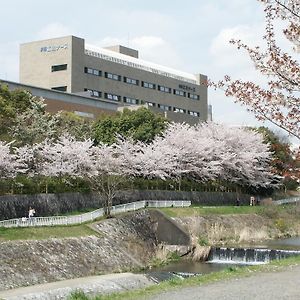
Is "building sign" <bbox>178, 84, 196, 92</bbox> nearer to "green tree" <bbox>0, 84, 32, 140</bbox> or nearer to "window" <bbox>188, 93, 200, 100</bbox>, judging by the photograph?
"window" <bbox>188, 93, 200, 100</bbox>

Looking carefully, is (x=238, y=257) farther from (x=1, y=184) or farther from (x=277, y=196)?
(x=277, y=196)

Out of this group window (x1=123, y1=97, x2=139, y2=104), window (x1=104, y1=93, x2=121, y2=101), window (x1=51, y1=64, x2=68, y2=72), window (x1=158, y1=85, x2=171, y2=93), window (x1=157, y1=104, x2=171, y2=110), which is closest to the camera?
window (x1=51, y1=64, x2=68, y2=72)

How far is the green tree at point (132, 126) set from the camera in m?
59.5

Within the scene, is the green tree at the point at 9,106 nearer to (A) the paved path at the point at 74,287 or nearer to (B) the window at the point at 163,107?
(A) the paved path at the point at 74,287

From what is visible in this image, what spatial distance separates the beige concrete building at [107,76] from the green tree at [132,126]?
647 inches

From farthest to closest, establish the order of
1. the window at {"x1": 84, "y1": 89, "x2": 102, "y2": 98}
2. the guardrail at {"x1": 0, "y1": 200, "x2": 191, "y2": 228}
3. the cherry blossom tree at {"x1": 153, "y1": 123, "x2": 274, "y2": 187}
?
the window at {"x1": 84, "y1": 89, "x2": 102, "y2": 98}
the cherry blossom tree at {"x1": 153, "y1": 123, "x2": 274, "y2": 187}
the guardrail at {"x1": 0, "y1": 200, "x2": 191, "y2": 228}

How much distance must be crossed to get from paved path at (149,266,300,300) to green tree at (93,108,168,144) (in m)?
45.2

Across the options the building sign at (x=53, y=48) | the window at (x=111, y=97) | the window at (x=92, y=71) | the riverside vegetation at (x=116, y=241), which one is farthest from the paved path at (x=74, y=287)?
the window at (x=111, y=97)

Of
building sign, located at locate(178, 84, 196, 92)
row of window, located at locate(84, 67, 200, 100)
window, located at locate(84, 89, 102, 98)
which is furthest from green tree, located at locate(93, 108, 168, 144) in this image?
building sign, located at locate(178, 84, 196, 92)

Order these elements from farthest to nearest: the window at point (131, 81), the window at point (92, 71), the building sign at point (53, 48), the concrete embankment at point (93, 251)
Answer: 1. the window at point (131, 81)
2. the window at point (92, 71)
3. the building sign at point (53, 48)
4. the concrete embankment at point (93, 251)

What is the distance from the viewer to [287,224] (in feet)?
165

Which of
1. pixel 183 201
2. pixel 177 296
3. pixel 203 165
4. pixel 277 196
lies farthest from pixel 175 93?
pixel 177 296

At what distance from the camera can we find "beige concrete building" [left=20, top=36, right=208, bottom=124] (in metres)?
83.2

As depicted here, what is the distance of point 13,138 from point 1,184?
9.80 metres
